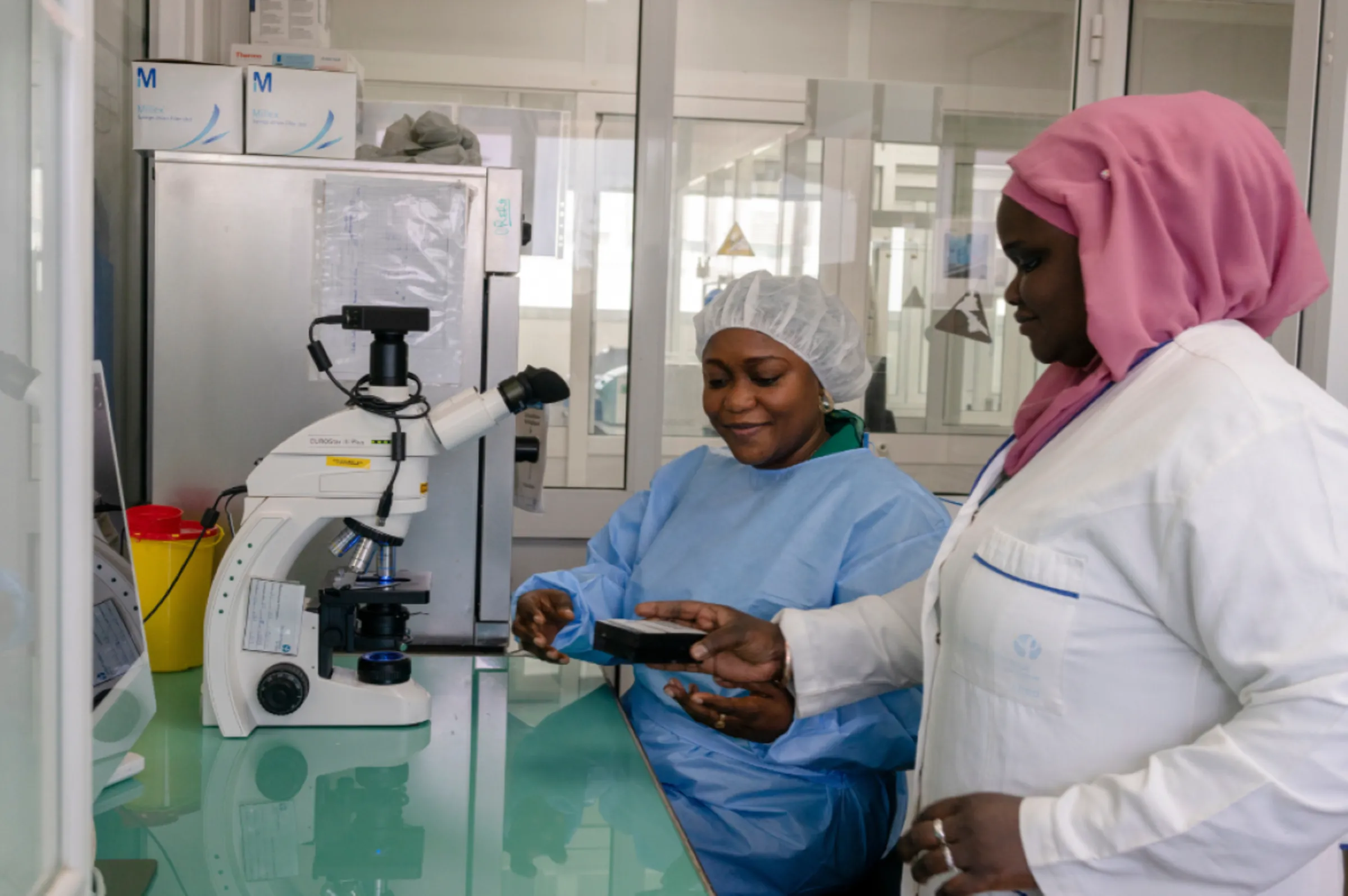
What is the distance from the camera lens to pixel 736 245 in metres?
2.87

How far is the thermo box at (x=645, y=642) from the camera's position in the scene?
1.30 metres

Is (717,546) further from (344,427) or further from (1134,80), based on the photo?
(1134,80)

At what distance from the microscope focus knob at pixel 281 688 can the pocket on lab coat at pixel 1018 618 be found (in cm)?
86

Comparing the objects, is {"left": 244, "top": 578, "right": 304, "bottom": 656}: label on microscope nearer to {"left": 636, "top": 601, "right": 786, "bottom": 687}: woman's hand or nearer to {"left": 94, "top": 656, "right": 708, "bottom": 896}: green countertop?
{"left": 94, "top": 656, "right": 708, "bottom": 896}: green countertop

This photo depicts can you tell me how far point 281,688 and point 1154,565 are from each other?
1067 millimetres

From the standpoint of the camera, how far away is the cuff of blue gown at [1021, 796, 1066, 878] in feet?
3.14

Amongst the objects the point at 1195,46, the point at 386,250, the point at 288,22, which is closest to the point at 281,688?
the point at 386,250

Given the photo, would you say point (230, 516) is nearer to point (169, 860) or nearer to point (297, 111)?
point (297, 111)

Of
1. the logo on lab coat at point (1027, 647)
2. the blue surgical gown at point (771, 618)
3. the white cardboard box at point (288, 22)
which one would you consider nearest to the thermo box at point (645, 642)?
the blue surgical gown at point (771, 618)

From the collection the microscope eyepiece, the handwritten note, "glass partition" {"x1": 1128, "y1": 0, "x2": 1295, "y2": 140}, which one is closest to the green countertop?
the microscope eyepiece

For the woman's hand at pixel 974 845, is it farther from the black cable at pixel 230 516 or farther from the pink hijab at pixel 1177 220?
the black cable at pixel 230 516

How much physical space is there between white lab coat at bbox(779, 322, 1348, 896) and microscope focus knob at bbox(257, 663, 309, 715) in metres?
0.83

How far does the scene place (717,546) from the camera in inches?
67.3

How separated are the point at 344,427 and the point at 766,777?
73cm
